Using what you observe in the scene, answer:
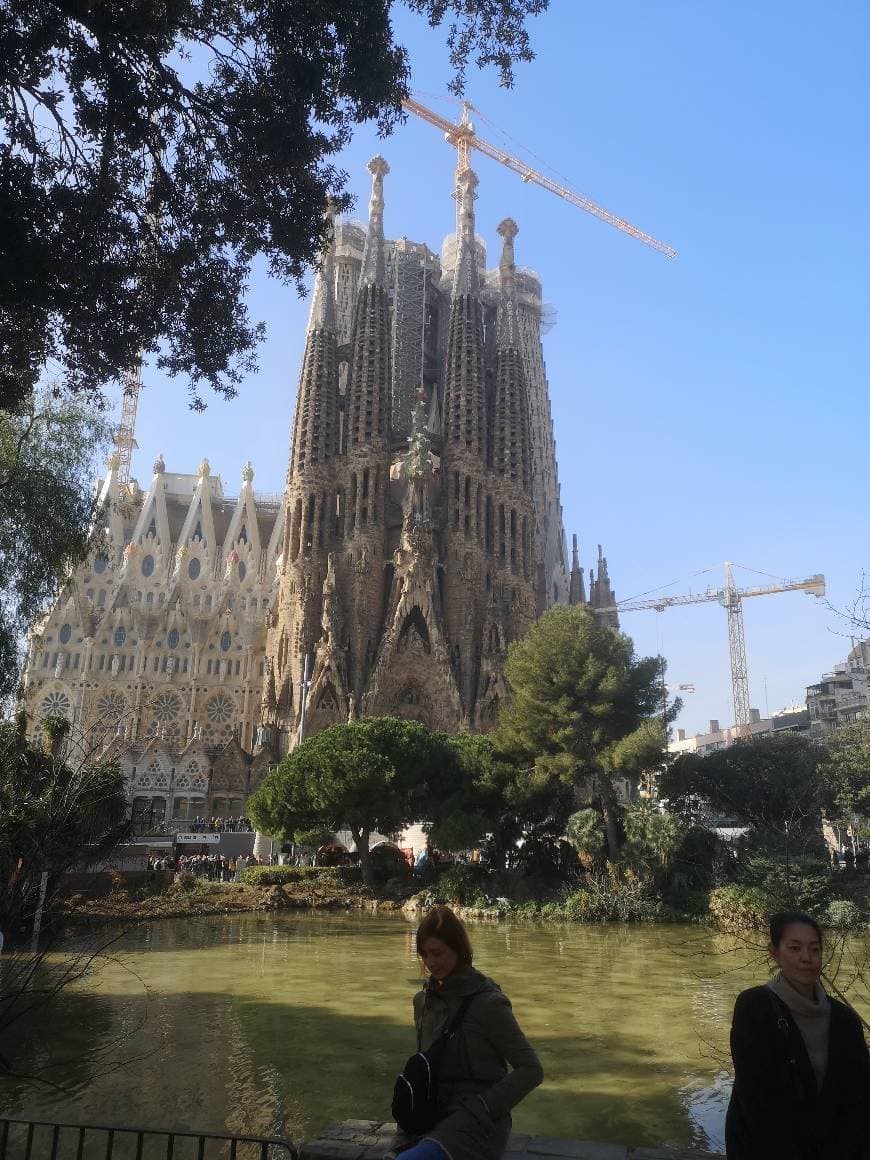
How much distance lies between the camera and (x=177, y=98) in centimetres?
758

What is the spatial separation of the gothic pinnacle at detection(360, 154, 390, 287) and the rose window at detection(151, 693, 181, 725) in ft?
95.8

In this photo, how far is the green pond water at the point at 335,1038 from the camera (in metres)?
6.63

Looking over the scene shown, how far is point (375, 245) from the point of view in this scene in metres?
53.7

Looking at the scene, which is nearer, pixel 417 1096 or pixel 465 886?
pixel 417 1096

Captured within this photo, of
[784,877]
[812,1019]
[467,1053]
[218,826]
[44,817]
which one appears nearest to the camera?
[812,1019]

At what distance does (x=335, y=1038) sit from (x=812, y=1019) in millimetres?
7311

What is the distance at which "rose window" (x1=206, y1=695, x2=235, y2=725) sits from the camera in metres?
56.0

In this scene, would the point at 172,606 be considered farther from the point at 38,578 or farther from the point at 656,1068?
the point at 656,1068

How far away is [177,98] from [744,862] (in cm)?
1971

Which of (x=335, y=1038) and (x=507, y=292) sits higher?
(x=507, y=292)

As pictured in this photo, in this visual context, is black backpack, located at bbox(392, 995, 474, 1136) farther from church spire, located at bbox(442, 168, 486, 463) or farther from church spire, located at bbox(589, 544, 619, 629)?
church spire, located at bbox(589, 544, 619, 629)

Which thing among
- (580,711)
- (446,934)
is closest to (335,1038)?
(446,934)

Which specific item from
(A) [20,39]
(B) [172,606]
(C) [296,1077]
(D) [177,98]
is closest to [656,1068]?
(C) [296,1077]

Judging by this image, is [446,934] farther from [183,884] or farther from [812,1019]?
[183,884]
